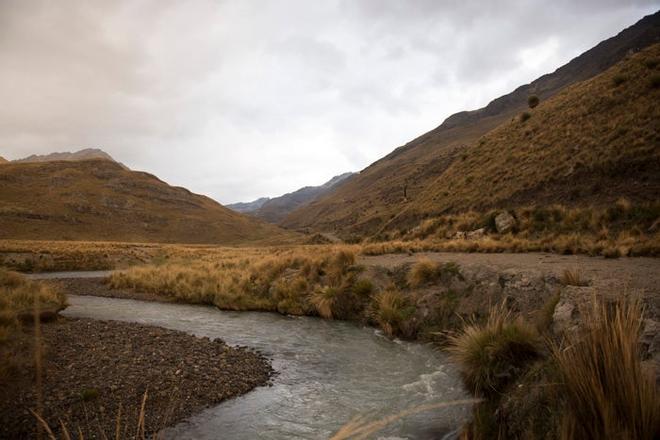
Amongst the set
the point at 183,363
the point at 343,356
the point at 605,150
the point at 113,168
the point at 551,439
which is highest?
the point at 113,168

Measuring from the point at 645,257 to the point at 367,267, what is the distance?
8890 millimetres

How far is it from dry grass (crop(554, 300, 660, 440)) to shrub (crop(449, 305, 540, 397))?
2.93 metres

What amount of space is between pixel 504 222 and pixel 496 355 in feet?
53.2

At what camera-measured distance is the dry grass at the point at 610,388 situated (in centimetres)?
246

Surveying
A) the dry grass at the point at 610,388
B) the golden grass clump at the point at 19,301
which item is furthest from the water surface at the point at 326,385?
the golden grass clump at the point at 19,301

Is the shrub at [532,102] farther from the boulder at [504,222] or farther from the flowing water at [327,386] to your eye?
the flowing water at [327,386]

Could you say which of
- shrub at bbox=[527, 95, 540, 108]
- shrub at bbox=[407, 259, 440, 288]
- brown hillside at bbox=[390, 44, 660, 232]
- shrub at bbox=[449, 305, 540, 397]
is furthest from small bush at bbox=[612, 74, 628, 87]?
shrub at bbox=[449, 305, 540, 397]

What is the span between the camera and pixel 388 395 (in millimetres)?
7152

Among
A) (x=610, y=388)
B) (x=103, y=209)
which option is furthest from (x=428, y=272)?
(x=103, y=209)

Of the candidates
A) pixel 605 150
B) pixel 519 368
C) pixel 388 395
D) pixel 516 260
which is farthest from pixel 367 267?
pixel 605 150

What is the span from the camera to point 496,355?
19.6ft

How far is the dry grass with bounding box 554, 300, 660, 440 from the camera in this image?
246 cm

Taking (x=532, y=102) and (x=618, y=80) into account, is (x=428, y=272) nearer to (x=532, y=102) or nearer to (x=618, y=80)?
(x=618, y=80)

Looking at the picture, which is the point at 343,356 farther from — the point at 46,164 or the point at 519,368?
the point at 46,164
